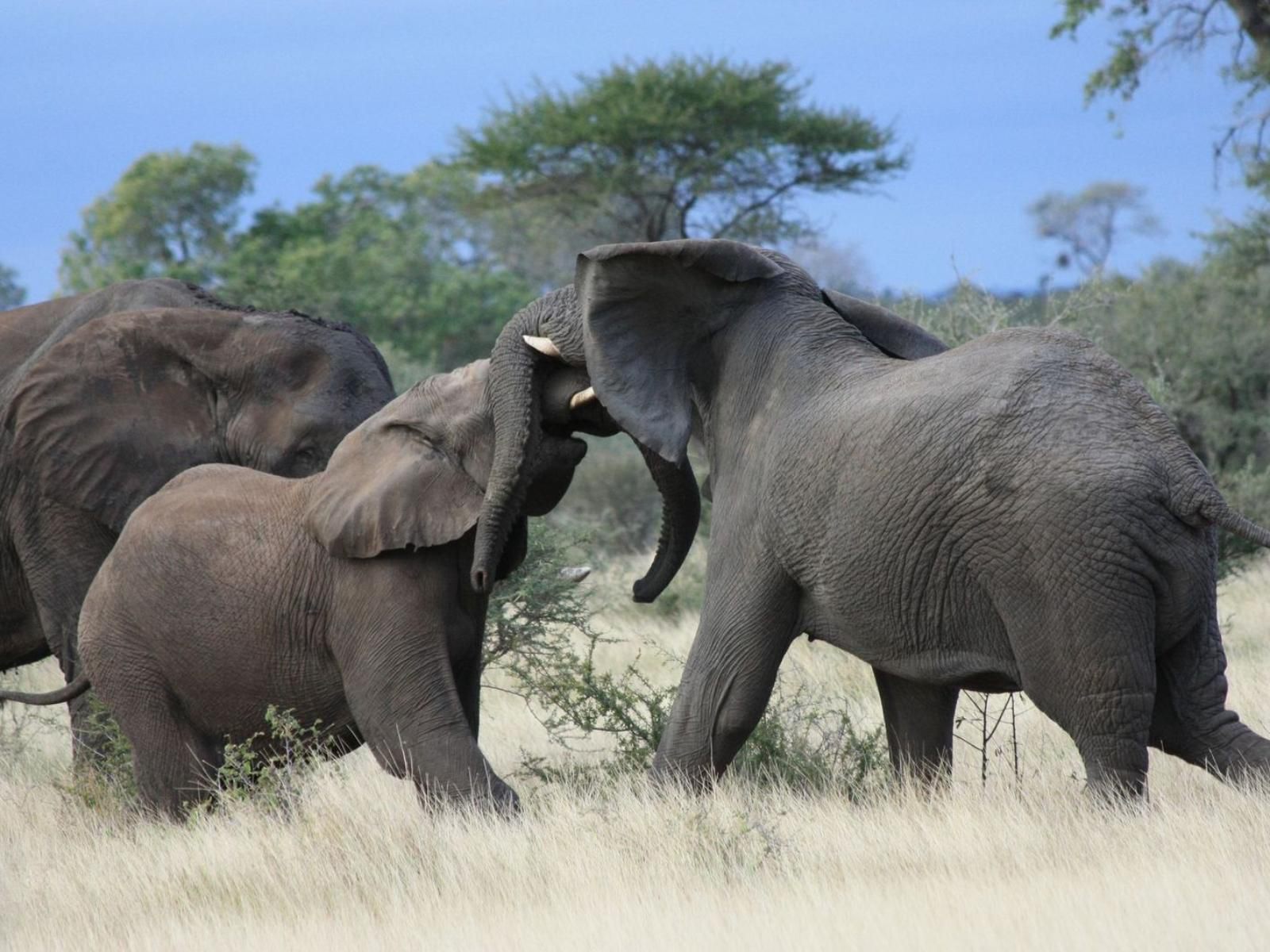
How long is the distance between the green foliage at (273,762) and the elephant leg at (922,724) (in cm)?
209

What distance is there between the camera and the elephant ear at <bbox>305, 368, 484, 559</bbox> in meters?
6.62

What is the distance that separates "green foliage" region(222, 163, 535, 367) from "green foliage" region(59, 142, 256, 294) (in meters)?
0.95

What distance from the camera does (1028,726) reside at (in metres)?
8.29

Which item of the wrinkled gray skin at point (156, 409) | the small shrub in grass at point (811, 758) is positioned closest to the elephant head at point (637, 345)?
the small shrub in grass at point (811, 758)

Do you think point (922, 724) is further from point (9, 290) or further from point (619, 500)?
point (9, 290)

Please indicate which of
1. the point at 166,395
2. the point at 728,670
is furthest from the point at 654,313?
the point at 166,395

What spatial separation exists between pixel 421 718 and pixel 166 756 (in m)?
1.14

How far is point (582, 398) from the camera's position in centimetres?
662

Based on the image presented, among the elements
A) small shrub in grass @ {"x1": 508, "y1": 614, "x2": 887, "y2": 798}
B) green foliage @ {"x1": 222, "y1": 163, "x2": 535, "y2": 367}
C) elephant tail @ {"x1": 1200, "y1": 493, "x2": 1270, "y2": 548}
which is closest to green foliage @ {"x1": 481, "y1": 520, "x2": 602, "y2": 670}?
small shrub in grass @ {"x1": 508, "y1": 614, "x2": 887, "y2": 798}

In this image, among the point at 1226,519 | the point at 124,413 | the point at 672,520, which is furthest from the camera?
the point at 124,413

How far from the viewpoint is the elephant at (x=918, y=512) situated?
5488mm

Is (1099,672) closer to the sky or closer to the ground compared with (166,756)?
closer to the sky

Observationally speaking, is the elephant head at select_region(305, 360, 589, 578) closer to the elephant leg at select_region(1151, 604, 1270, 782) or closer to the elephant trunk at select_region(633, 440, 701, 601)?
the elephant trunk at select_region(633, 440, 701, 601)

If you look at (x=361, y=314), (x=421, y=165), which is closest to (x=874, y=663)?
(x=361, y=314)
